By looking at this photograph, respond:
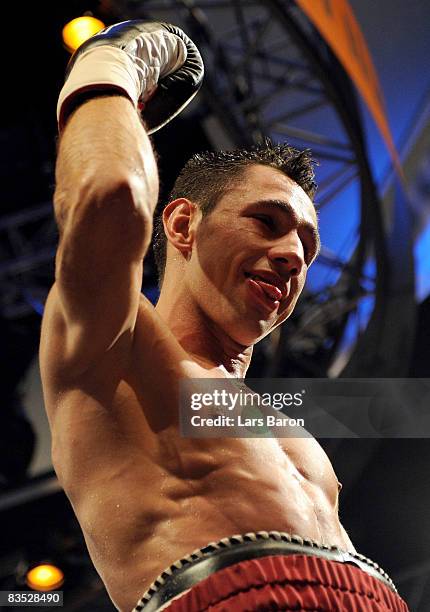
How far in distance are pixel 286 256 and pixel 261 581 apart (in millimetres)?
434

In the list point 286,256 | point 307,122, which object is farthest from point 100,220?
point 307,122

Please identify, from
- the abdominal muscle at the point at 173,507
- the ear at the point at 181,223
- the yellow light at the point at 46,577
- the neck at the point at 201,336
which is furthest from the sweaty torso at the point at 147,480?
the yellow light at the point at 46,577

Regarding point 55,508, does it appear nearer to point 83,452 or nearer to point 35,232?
point 35,232

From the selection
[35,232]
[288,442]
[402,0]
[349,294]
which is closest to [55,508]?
[35,232]

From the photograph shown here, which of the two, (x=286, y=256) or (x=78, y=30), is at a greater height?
(x=78, y=30)

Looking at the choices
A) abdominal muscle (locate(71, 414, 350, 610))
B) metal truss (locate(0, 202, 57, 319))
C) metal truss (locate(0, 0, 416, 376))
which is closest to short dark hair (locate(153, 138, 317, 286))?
abdominal muscle (locate(71, 414, 350, 610))

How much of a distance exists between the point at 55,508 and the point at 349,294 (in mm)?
1769

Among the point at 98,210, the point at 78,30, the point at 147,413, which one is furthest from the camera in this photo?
the point at 78,30

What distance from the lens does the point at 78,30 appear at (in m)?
3.12

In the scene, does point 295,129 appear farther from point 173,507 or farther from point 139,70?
point 173,507

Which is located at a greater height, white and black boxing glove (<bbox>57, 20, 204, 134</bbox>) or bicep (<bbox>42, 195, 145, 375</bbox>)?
white and black boxing glove (<bbox>57, 20, 204, 134</bbox>)

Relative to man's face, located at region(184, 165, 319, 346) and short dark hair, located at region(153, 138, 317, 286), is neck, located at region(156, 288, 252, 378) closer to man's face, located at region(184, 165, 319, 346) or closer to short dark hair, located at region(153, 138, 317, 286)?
man's face, located at region(184, 165, 319, 346)

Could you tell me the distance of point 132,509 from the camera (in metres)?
0.90

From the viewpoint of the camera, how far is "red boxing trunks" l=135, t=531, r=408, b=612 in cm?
83
